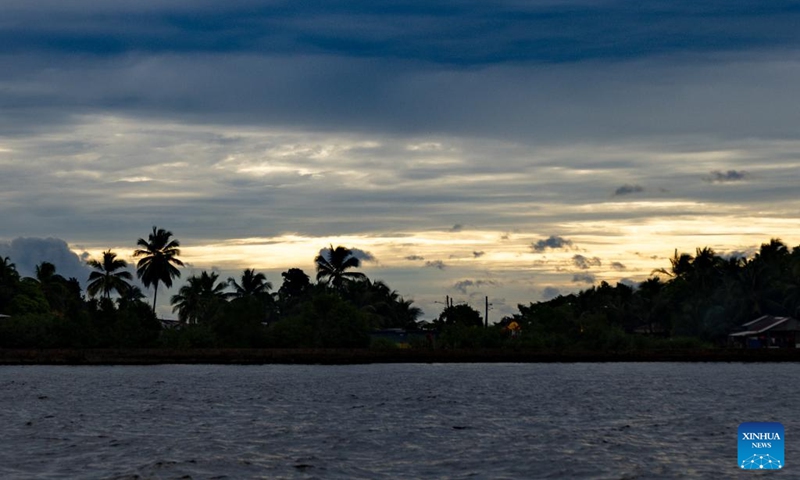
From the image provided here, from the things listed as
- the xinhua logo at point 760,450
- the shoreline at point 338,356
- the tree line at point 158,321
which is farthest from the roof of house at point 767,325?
the xinhua logo at point 760,450

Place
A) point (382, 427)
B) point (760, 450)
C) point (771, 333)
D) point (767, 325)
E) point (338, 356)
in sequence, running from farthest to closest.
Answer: point (771, 333)
point (767, 325)
point (338, 356)
point (382, 427)
point (760, 450)

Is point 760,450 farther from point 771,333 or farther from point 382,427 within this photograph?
point 771,333

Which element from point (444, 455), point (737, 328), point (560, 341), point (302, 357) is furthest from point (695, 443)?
point (737, 328)

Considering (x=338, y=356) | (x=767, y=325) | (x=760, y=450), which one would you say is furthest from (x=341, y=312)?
(x=760, y=450)

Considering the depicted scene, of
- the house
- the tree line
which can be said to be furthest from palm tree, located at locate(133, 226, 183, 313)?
the house

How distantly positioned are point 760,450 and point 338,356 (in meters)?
89.4

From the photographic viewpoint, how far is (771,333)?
141m

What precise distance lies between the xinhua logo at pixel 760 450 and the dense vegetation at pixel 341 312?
92111 mm

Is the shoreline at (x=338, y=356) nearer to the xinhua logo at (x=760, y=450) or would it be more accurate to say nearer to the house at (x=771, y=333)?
the house at (x=771, y=333)

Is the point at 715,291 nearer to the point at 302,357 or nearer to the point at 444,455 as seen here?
the point at 302,357

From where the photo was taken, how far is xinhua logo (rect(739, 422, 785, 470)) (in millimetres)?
30297

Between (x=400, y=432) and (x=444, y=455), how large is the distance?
26.0 feet

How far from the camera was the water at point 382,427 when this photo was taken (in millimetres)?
33188

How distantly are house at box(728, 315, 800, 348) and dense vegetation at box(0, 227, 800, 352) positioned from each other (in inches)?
166
